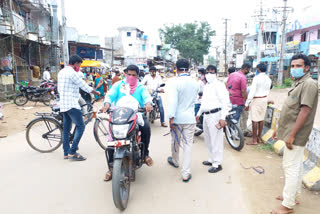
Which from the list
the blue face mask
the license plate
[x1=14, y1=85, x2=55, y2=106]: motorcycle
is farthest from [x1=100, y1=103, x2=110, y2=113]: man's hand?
[x1=14, y1=85, x2=55, y2=106]: motorcycle

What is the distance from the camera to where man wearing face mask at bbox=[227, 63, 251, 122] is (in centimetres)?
544

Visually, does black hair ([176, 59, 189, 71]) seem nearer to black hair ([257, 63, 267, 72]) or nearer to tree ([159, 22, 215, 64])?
black hair ([257, 63, 267, 72])

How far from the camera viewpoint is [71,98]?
4.19 metres

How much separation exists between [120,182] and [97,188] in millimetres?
842

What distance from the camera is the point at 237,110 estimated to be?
5.66 meters

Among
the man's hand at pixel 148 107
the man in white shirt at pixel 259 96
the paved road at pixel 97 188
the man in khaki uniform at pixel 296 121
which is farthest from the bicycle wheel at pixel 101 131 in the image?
the man in khaki uniform at pixel 296 121

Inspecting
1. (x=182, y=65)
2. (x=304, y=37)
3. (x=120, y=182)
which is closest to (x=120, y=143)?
(x=120, y=182)

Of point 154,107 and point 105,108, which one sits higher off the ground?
point 105,108

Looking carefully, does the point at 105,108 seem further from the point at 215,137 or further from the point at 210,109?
the point at 215,137

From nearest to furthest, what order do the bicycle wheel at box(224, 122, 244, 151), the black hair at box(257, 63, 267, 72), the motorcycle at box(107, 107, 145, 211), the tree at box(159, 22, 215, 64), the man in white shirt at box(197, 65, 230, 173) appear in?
the motorcycle at box(107, 107, 145, 211), the man in white shirt at box(197, 65, 230, 173), the bicycle wheel at box(224, 122, 244, 151), the black hair at box(257, 63, 267, 72), the tree at box(159, 22, 215, 64)

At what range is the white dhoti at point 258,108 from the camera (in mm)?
5332

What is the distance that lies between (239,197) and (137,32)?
48.7 metres

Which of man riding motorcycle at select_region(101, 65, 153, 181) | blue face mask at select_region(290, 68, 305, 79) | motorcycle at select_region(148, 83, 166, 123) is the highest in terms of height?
blue face mask at select_region(290, 68, 305, 79)

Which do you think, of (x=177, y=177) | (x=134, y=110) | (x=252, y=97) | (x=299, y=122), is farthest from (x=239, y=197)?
(x=252, y=97)
